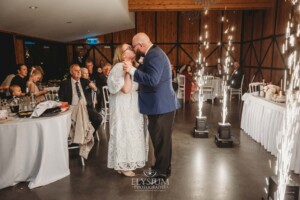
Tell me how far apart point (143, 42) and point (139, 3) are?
634cm

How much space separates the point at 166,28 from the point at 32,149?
10651mm

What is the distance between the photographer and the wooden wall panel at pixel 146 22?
41.0 ft

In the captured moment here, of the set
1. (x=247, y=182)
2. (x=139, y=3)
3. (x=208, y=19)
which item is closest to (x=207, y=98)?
(x=139, y=3)

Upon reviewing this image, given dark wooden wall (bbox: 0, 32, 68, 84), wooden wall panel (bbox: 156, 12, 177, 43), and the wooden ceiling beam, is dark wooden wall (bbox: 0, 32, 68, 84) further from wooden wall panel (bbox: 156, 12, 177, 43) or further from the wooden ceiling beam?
wooden wall panel (bbox: 156, 12, 177, 43)

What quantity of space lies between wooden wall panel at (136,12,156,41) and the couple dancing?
395 inches

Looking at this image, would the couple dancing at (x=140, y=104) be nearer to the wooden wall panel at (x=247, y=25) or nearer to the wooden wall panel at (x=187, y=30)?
the wooden wall panel at (x=247, y=25)

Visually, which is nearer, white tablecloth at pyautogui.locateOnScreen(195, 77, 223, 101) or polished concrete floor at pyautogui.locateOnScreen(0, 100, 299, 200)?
polished concrete floor at pyautogui.locateOnScreen(0, 100, 299, 200)

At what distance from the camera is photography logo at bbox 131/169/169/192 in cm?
298

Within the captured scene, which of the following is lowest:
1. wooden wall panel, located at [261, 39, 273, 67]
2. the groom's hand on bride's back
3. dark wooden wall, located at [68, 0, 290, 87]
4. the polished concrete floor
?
the polished concrete floor

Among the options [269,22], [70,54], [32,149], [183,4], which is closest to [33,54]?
[70,54]

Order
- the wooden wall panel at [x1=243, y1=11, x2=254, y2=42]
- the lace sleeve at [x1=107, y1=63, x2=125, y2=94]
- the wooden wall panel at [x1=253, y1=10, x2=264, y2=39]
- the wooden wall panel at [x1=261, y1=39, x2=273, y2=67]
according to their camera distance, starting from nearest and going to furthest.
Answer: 1. the lace sleeve at [x1=107, y1=63, x2=125, y2=94]
2. the wooden wall panel at [x1=261, y1=39, x2=273, y2=67]
3. the wooden wall panel at [x1=253, y1=10, x2=264, y2=39]
4. the wooden wall panel at [x1=243, y1=11, x2=254, y2=42]

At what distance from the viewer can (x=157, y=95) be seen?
284 cm

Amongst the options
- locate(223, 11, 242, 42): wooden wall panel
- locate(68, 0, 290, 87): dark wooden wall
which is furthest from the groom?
locate(223, 11, 242, 42): wooden wall panel

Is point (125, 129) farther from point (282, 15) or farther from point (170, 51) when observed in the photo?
point (170, 51)
